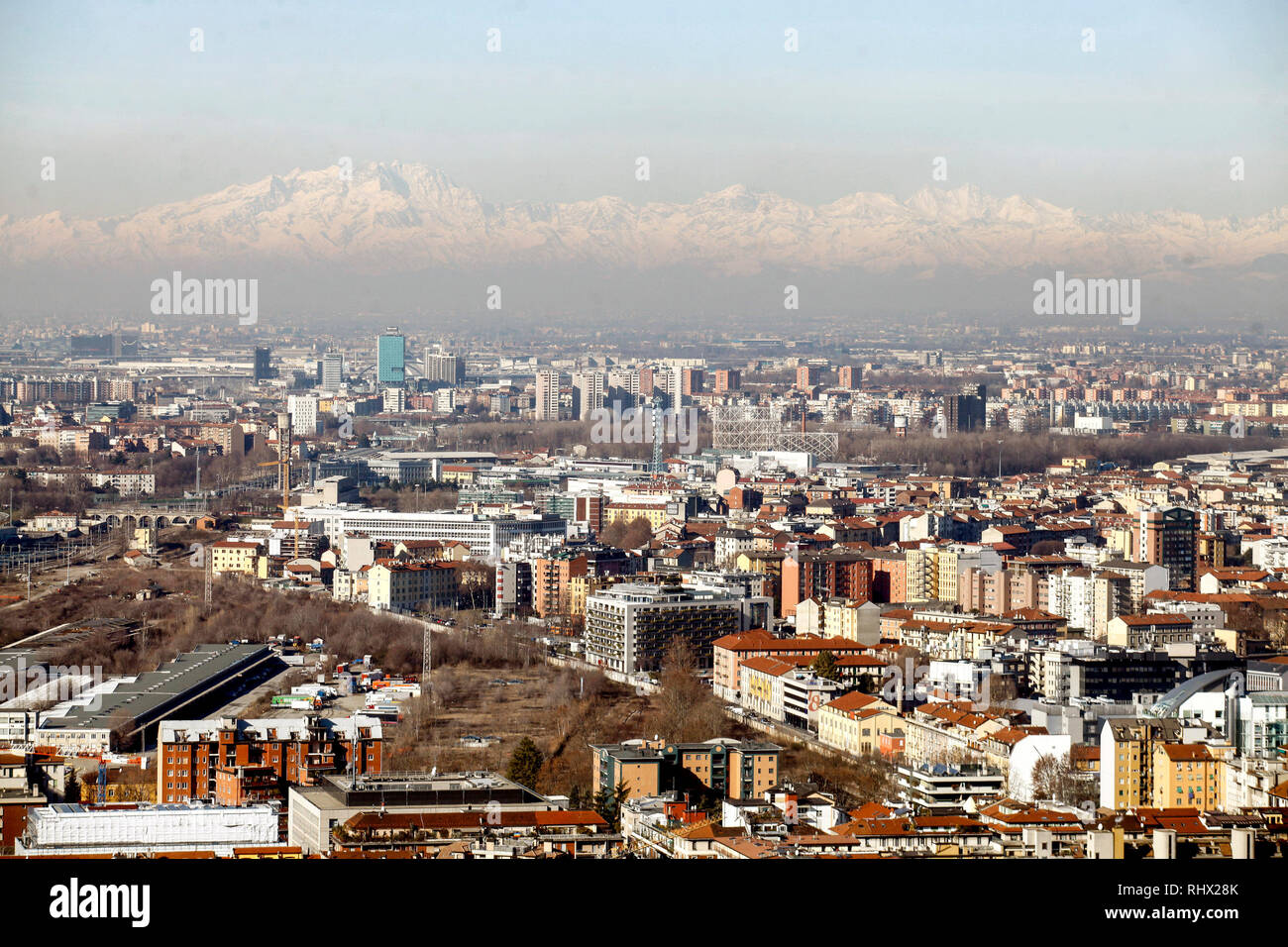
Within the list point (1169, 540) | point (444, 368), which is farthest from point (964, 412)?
point (1169, 540)

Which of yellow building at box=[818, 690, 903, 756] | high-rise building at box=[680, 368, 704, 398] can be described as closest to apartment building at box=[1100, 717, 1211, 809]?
yellow building at box=[818, 690, 903, 756]

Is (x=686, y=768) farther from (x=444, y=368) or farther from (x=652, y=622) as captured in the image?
(x=444, y=368)

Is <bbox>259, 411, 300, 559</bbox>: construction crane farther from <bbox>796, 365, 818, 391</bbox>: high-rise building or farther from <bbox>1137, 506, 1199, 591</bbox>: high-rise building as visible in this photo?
<bbox>796, 365, 818, 391</bbox>: high-rise building

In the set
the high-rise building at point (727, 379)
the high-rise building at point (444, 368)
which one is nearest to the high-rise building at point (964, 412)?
the high-rise building at point (727, 379)

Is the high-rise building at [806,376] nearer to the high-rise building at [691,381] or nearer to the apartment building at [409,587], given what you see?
the high-rise building at [691,381]

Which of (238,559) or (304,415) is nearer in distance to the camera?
(238,559)
